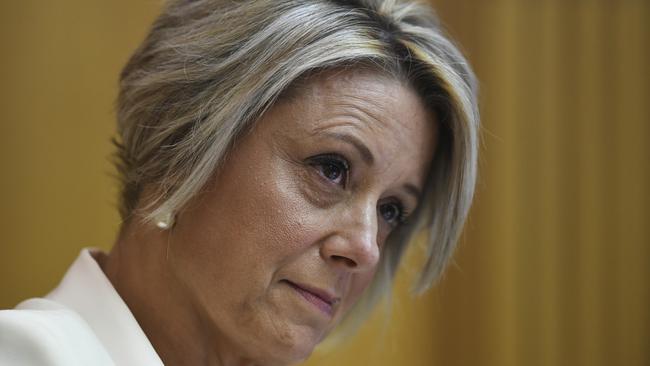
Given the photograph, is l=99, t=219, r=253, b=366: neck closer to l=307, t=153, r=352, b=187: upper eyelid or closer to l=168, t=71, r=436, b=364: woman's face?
l=168, t=71, r=436, b=364: woman's face

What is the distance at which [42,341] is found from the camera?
1268 millimetres

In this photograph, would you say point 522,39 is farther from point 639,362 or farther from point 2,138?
point 2,138

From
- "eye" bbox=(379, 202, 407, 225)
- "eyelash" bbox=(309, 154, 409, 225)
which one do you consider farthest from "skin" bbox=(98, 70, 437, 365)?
"eye" bbox=(379, 202, 407, 225)

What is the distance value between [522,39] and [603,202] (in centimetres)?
60

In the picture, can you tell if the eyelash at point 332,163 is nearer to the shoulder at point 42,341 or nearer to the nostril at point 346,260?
the nostril at point 346,260

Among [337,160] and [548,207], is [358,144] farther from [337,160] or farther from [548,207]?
[548,207]

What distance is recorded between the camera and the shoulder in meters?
1.26

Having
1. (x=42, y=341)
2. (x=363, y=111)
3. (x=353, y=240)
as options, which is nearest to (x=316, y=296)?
(x=353, y=240)

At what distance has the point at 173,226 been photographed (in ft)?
5.17

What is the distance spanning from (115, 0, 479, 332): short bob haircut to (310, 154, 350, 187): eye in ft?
0.44

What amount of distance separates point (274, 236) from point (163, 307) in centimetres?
26

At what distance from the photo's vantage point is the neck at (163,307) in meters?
1.59

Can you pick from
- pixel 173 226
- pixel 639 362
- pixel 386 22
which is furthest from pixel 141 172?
pixel 639 362

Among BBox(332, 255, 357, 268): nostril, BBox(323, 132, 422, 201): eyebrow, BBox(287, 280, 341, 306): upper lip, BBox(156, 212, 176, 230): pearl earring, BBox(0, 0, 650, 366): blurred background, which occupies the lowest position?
BBox(156, 212, 176, 230): pearl earring
